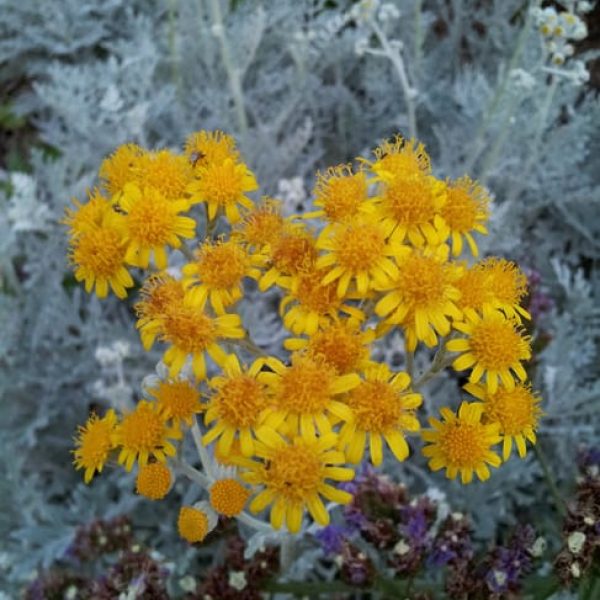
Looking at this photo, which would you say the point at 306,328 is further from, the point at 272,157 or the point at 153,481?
the point at 272,157

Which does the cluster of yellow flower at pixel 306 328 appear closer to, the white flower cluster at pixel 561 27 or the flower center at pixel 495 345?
the flower center at pixel 495 345

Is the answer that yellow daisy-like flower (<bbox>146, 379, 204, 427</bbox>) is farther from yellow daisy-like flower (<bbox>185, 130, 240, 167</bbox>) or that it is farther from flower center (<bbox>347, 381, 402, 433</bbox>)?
yellow daisy-like flower (<bbox>185, 130, 240, 167</bbox>)

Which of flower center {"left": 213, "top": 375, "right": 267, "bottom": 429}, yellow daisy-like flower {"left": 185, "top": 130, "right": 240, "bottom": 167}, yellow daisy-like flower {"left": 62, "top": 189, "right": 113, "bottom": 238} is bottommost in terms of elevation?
flower center {"left": 213, "top": 375, "right": 267, "bottom": 429}


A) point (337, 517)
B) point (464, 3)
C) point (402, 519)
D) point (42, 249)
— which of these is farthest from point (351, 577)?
point (464, 3)

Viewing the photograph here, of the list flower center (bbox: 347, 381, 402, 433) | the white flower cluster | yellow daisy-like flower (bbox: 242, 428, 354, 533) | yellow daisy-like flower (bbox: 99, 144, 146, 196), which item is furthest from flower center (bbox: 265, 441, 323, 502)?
the white flower cluster

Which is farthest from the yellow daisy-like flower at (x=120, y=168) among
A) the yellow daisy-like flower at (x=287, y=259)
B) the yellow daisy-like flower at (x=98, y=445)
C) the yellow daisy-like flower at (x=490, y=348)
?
the yellow daisy-like flower at (x=490, y=348)

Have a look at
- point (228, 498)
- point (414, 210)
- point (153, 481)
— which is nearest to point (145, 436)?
point (153, 481)
